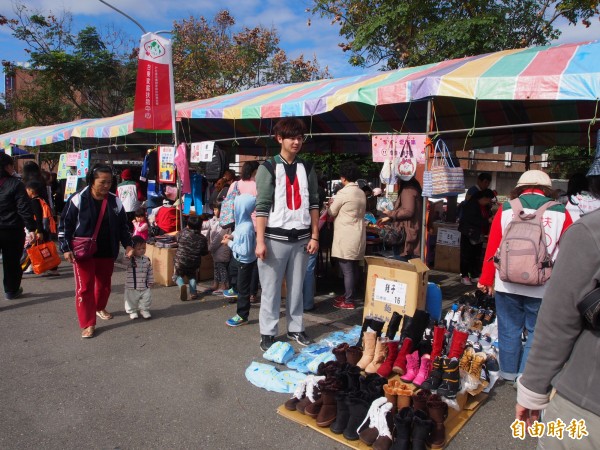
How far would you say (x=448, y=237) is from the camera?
8.33 metres

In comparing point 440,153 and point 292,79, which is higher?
point 292,79

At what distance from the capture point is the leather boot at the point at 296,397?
313 cm

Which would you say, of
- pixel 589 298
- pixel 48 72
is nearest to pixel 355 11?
pixel 589 298

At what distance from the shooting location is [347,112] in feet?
26.3

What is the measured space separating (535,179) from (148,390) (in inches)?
133

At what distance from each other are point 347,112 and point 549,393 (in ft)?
23.2

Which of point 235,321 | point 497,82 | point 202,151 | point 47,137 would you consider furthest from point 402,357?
point 47,137

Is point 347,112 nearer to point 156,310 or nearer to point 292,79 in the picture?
point 156,310

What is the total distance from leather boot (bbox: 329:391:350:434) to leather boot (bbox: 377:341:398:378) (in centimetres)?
66

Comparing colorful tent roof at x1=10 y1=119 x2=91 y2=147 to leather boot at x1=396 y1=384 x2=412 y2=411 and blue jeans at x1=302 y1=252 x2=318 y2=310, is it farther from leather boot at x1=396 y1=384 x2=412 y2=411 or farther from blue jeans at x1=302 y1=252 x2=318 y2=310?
leather boot at x1=396 y1=384 x2=412 y2=411

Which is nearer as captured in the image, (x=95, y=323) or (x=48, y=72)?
(x=95, y=323)

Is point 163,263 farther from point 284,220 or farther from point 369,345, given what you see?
point 369,345

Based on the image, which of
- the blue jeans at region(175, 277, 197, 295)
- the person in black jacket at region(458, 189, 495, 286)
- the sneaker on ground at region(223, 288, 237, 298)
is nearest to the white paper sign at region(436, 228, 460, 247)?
the person in black jacket at region(458, 189, 495, 286)

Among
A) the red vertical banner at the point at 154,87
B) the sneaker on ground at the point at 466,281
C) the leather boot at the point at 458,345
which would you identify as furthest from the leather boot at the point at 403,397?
the red vertical banner at the point at 154,87
